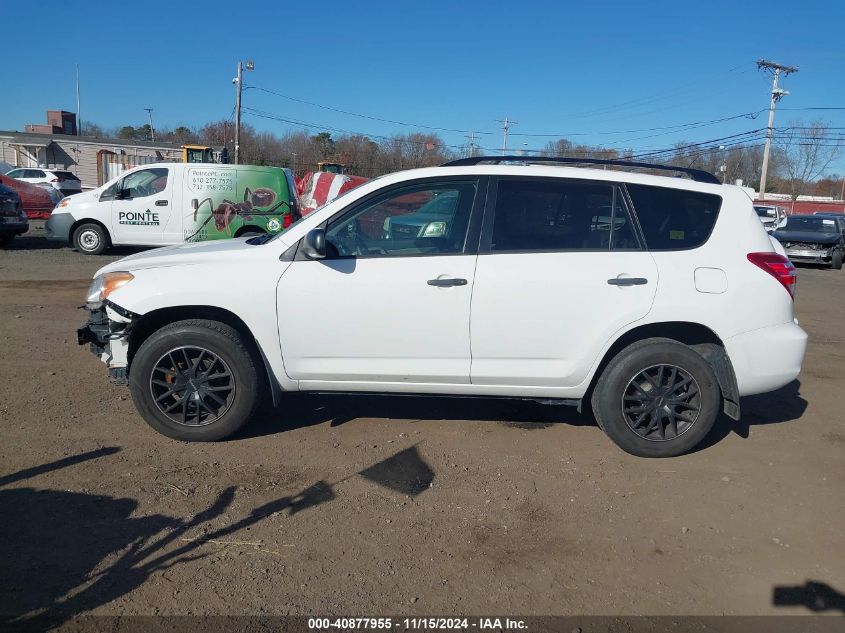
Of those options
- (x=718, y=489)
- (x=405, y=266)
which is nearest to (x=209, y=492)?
(x=405, y=266)

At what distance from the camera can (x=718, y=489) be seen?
435 centimetres

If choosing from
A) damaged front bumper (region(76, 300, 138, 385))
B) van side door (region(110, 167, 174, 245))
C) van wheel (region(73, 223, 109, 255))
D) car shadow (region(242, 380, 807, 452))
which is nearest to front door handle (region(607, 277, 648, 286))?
car shadow (region(242, 380, 807, 452))

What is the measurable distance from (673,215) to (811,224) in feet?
62.3

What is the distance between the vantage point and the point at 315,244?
4.44m

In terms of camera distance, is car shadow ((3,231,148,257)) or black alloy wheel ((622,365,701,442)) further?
car shadow ((3,231,148,257))

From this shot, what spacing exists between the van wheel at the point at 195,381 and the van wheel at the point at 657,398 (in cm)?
237

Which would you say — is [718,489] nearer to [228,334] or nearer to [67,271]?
[228,334]

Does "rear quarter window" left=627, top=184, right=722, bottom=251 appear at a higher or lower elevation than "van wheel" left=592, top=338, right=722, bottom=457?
higher

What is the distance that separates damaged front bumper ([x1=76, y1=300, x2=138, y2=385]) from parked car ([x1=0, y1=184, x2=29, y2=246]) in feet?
40.0

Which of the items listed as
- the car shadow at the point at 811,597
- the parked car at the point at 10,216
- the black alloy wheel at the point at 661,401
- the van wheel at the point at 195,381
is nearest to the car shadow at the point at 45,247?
the parked car at the point at 10,216

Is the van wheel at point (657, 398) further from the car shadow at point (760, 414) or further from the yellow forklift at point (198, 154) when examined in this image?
the yellow forklift at point (198, 154)

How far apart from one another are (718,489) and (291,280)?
2.99 m

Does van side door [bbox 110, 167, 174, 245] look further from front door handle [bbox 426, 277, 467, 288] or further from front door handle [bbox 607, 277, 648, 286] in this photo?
front door handle [bbox 607, 277, 648, 286]

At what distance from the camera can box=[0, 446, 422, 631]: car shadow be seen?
3.03 meters
